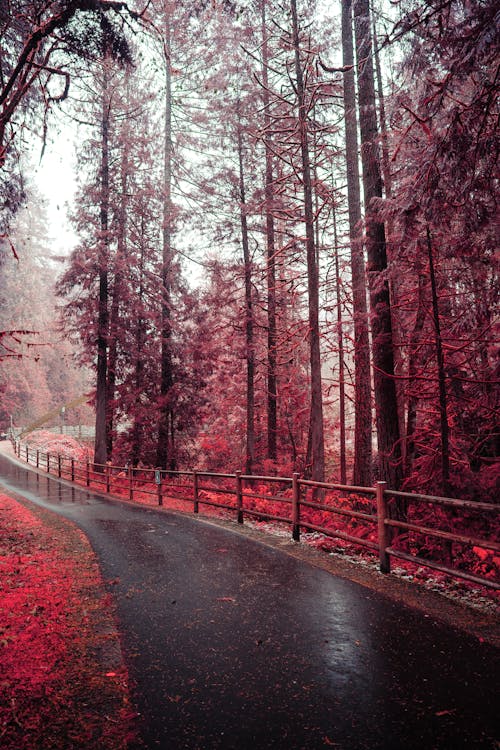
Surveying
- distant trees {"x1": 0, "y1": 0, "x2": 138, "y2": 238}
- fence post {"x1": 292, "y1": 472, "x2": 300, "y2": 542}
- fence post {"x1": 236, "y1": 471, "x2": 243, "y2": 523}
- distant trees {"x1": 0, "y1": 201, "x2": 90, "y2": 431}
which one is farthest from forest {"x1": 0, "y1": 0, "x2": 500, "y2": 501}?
distant trees {"x1": 0, "y1": 201, "x2": 90, "y2": 431}

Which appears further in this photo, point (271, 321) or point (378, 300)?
point (271, 321)

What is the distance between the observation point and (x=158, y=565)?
650 cm

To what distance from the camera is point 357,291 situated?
10.2m

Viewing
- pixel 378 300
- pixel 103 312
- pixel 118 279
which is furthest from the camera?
pixel 118 279

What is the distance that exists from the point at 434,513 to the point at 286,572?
3749mm

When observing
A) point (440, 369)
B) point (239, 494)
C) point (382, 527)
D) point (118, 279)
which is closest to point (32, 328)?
point (118, 279)

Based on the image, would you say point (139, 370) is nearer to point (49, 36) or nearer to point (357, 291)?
point (357, 291)

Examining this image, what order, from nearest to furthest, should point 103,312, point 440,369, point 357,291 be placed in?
point 440,369, point 357,291, point 103,312

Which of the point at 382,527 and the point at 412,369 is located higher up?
the point at 412,369

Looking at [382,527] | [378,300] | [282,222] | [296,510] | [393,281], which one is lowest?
[296,510]

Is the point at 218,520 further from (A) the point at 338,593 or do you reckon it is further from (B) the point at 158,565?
(A) the point at 338,593

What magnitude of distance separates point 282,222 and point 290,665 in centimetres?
1789

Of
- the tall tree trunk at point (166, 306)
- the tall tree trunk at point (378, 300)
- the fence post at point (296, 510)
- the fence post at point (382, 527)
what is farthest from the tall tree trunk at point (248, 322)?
the fence post at point (382, 527)

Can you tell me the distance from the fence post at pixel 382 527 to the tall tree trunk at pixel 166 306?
583 inches
